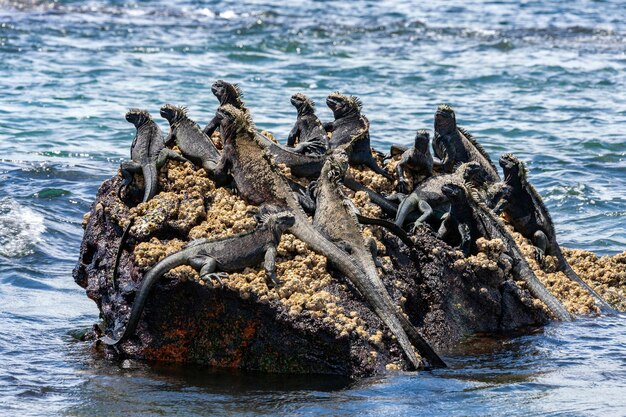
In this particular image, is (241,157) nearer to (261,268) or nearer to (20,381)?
(261,268)

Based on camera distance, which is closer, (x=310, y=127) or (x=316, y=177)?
(x=316, y=177)

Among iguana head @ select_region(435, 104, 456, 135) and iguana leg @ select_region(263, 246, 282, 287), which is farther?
iguana head @ select_region(435, 104, 456, 135)

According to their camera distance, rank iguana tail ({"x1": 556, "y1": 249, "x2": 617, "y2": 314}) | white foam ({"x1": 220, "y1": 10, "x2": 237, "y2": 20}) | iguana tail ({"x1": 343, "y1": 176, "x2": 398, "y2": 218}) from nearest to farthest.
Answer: iguana tail ({"x1": 343, "y1": 176, "x2": 398, "y2": 218}) → iguana tail ({"x1": 556, "y1": 249, "x2": 617, "y2": 314}) → white foam ({"x1": 220, "y1": 10, "x2": 237, "y2": 20})

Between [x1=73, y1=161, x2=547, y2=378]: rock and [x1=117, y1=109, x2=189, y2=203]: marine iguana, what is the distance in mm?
76

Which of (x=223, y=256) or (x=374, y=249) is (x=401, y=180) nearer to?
(x=374, y=249)

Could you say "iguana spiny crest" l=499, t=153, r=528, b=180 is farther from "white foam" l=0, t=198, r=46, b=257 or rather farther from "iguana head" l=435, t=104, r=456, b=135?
"white foam" l=0, t=198, r=46, b=257

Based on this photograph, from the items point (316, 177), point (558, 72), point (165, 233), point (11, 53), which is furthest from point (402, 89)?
point (165, 233)

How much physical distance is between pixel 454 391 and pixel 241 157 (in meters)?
2.18

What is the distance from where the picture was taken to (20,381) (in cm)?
617

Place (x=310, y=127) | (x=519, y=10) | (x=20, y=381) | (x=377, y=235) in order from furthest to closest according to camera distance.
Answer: (x=519, y=10) → (x=310, y=127) → (x=377, y=235) → (x=20, y=381)

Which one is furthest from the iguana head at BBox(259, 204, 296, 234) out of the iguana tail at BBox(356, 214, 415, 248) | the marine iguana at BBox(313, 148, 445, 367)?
the iguana tail at BBox(356, 214, 415, 248)

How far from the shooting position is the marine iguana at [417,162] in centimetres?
776

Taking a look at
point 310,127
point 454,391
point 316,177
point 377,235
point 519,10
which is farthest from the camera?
point 519,10

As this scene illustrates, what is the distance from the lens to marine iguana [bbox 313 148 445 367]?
241 inches
